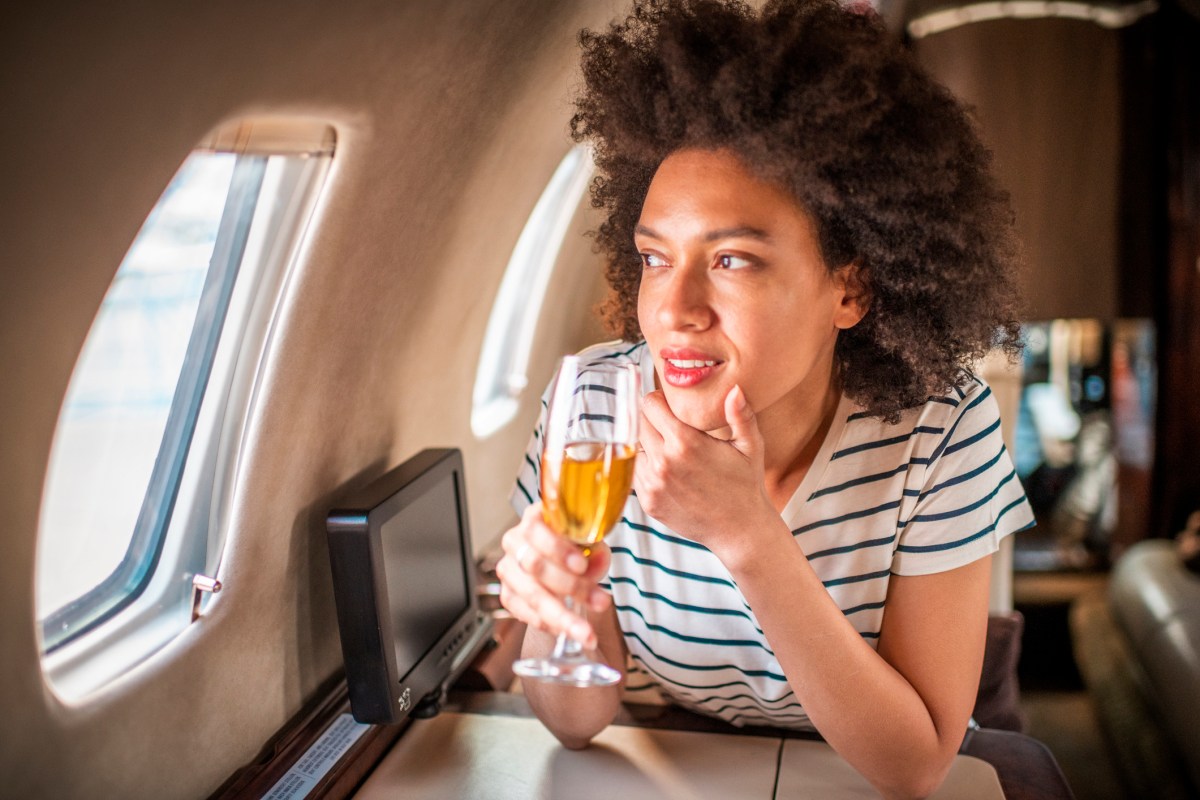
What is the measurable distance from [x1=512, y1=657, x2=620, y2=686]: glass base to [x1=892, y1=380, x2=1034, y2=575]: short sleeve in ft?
2.23

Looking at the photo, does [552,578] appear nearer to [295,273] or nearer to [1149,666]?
[295,273]

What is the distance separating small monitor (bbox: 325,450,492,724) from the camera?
1.67 metres

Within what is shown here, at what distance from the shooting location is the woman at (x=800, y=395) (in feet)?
4.72

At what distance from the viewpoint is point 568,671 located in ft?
4.01

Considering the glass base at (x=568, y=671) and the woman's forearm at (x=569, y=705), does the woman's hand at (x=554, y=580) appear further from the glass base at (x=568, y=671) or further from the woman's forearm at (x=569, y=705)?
the woman's forearm at (x=569, y=705)

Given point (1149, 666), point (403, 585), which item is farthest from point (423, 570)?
point (1149, 666)

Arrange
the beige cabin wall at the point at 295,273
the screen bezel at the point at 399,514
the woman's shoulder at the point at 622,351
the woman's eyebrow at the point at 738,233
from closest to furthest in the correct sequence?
the beige cabin wall at the point at 295,273 → the woman's eyebrow at the point at 738,233 → the screen bezel at the point at 399,514 → the woman's shoulder at the point at 622,351

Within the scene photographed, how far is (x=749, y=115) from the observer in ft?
4.80

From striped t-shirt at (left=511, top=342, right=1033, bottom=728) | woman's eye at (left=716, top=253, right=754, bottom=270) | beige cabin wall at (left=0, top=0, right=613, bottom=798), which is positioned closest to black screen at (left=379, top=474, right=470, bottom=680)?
beige cabin wall at (left=0, top=0, right=613, bottom=798)

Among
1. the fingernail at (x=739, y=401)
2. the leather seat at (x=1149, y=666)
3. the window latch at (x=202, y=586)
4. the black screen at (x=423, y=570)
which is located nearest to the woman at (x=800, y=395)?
the fingernail at (x=739, y=401)

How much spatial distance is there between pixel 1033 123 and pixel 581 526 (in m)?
3.69

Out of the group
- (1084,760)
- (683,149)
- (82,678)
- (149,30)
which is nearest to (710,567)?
(683,149)

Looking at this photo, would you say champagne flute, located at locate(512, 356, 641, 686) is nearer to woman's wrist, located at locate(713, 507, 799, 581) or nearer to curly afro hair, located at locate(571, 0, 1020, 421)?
woman's wrist, located at locate(713, 507, 799, 581)

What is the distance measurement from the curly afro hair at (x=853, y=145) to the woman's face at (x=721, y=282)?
0.15 feet
